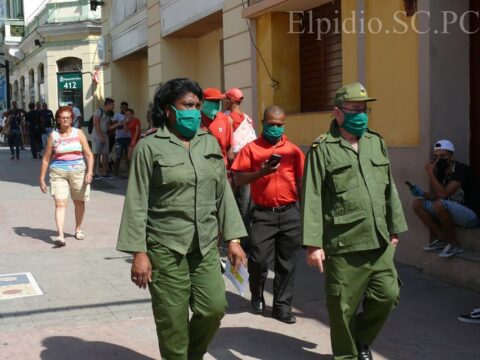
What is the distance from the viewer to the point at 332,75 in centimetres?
948

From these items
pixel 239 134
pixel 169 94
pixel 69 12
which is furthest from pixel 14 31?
pixel 169 94

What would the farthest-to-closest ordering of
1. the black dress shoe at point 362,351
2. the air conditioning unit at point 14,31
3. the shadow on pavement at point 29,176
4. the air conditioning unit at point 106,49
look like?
1. the air conditioning unit at point 14,31
2. the air conditioning unit at point 106,49
3. the shadow on pavement at point 29,176
4. the black dress shoe at point 362,351

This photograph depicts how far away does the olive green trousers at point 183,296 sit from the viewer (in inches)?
151

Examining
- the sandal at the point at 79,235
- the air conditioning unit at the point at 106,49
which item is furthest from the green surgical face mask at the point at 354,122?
the air conditioning unit at the point at 106,49

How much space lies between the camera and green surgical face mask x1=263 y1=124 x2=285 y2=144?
549cm

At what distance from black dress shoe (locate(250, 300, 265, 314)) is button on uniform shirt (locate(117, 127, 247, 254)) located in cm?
192

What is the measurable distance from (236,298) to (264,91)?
15.6 ft

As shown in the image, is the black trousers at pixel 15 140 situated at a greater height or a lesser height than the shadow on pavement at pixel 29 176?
greater

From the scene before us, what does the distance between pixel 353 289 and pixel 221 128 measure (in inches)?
126

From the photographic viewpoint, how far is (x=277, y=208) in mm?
5559

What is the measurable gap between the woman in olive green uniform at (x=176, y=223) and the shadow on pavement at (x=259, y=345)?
86 centimetres

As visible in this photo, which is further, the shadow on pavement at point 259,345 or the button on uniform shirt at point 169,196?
the shadow on pavement at point 259,345

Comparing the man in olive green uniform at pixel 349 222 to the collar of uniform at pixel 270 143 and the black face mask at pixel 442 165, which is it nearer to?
the collar of uniform at pixel 270 143

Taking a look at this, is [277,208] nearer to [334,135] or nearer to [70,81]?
[334,135]
